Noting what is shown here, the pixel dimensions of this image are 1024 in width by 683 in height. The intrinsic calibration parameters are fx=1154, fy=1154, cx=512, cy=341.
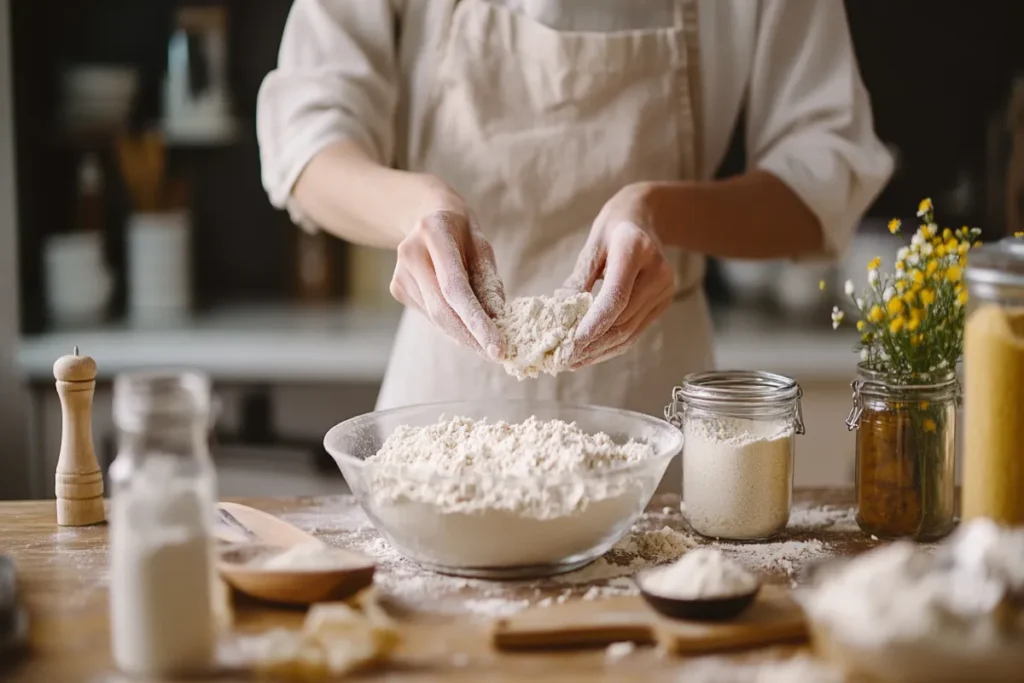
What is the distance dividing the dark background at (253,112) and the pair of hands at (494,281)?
1463 millimetres

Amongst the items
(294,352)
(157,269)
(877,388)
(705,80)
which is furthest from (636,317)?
(157,269)

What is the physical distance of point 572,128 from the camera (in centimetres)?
149

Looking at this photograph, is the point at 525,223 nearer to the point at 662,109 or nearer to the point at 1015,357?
the point at 662,109

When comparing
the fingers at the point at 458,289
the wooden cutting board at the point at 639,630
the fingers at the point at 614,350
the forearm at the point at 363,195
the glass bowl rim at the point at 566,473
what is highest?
the forearm at the point at 363,195

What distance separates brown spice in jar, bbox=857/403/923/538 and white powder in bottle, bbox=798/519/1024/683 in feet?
0.99

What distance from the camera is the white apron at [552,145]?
1.48 meters

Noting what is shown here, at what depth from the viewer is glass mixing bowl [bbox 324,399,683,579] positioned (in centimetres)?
95

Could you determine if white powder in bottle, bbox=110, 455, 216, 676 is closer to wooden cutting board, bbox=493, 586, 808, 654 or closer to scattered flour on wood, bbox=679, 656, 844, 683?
wooden cutting board, bbox=493, 586, 808, 654

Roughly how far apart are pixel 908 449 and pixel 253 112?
2.07 meters

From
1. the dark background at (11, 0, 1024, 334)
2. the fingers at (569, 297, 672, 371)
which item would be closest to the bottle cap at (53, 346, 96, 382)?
the fingers at (569, 297, 672, 371)

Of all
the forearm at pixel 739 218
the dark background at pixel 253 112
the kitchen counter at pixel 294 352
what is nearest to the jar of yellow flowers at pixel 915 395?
the forearm at pixel 739 218

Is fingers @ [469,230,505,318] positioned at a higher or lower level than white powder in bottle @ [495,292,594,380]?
higher

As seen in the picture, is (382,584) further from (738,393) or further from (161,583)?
(738,393)

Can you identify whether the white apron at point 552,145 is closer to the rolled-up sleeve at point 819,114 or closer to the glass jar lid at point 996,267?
the rolled-up sleeve at point 819,114
